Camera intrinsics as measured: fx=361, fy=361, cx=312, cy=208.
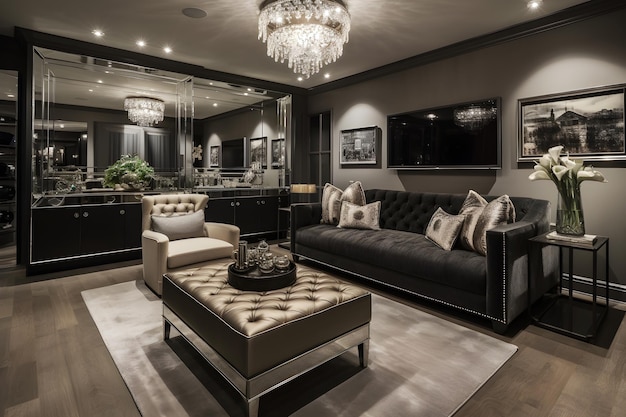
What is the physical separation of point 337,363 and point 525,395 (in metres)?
1.01

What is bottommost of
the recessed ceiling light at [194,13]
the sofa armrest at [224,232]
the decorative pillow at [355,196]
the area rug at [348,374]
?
the area rug at [348,374]

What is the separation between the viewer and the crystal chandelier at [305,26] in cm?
292

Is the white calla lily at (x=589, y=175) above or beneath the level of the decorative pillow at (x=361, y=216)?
above

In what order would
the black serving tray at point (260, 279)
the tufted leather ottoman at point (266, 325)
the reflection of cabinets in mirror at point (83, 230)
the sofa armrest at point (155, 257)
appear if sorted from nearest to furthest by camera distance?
the tufted leather ottoman at point (266, 325) < the black serving tray at point (260, 279) < the sofa armrest at point (155, 257) < the reflection of cabinets in mirror at point (83, 230)

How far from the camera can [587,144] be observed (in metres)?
3.20

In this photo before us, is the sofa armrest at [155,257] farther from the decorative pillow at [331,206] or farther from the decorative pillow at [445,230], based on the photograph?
the decorative pillow at [445,230]

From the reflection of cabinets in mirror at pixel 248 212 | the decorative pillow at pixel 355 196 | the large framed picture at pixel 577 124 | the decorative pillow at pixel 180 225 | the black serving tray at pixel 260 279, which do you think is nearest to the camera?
the black serving tray at pixel 260 279

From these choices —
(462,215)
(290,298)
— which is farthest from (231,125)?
(290,298)

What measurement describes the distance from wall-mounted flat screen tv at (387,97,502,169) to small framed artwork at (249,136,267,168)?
228 cm

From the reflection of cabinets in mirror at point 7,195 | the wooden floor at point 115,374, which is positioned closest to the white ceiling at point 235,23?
the reflection of cabinets in mirror at point 7,195

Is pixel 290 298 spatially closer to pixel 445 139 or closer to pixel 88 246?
pixel 445 139

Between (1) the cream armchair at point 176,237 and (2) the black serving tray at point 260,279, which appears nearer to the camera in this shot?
(2) the black serving tray at point 260,279

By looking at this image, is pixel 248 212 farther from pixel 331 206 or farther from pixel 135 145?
pixel 135 145

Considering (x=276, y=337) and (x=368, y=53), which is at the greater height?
(x=368, y=53)
